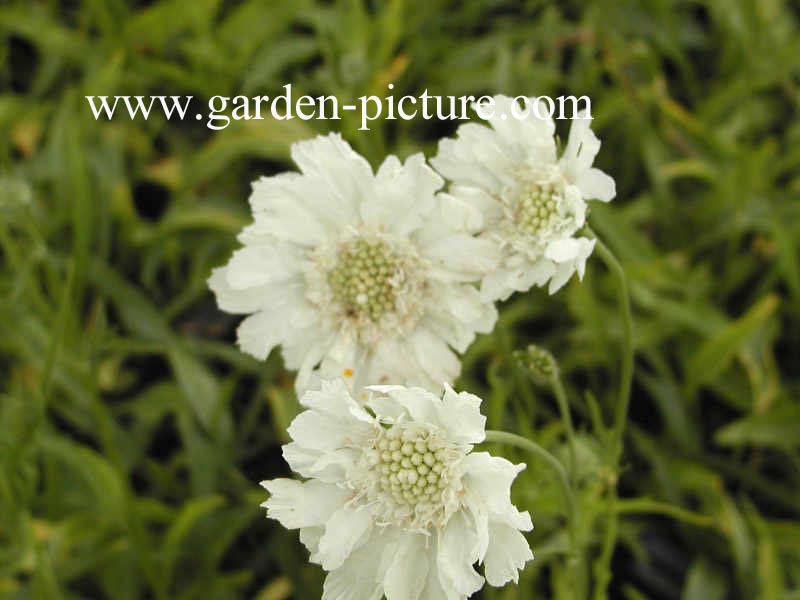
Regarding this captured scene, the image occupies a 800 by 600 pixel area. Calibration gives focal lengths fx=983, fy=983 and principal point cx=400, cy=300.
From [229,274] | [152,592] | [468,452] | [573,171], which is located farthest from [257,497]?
[573,171]

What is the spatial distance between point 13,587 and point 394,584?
1485 mm

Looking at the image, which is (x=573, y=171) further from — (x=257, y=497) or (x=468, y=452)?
(x=257, y=497)

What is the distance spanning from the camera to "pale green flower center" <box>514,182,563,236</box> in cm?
163

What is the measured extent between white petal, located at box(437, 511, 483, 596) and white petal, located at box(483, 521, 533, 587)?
21 mm

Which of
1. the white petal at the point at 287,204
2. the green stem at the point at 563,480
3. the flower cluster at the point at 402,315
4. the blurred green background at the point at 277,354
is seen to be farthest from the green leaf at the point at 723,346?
the white petal at the point at 287,204

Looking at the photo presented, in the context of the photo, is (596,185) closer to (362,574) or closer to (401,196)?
(401,196)

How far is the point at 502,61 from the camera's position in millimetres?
3057

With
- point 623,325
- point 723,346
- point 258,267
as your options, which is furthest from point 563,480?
point 723,346

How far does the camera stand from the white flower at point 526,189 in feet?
5.11

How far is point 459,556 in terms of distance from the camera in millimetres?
1460

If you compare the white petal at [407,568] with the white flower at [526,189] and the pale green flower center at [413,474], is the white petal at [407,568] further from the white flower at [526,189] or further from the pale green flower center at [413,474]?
the white flower at [526,189]

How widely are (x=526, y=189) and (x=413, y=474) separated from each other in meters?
0.54

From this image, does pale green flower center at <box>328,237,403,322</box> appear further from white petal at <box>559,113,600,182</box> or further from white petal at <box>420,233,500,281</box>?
white petal at <box>559,113,600,182</box>

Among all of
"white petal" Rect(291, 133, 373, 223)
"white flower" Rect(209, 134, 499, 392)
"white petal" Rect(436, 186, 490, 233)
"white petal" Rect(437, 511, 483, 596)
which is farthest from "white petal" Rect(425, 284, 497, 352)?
"white petal" Rect(437, 511, 483, 596)
